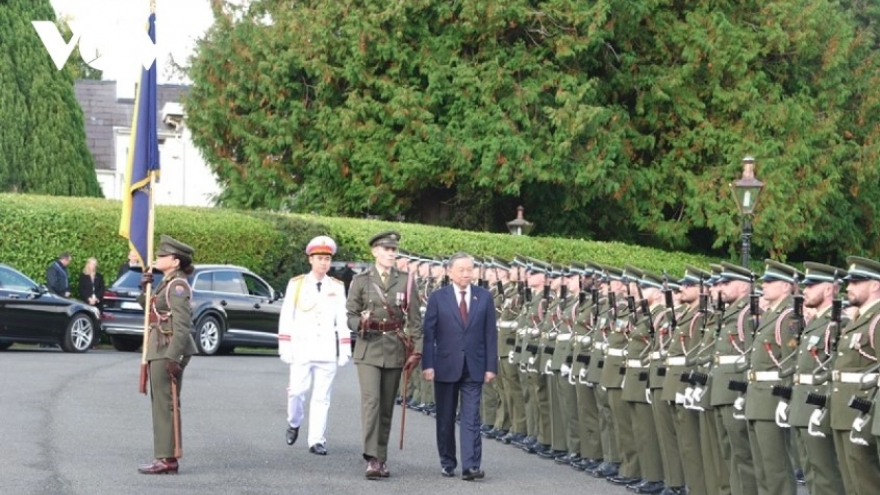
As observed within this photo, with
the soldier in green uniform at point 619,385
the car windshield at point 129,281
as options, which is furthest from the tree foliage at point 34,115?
the soldier in green uniform at point 619,385

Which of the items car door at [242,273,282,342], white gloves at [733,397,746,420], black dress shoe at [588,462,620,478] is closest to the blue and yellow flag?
black dress shoe at [588,462,620,478]

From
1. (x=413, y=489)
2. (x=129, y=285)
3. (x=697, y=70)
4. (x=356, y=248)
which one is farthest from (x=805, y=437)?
(x=697, y=70)

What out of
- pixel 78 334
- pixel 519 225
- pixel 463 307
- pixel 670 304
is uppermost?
pixel 519 225

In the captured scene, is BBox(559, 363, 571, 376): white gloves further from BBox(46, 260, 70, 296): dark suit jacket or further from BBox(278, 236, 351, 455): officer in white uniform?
BBox(46, 260, 70, 296): dark suit jacket

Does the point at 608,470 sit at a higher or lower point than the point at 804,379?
lower

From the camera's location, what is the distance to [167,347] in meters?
14.0

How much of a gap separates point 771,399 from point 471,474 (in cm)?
344

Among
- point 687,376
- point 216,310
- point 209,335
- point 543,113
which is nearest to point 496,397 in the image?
point 687,376

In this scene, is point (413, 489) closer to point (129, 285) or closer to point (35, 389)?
point (35, 389)

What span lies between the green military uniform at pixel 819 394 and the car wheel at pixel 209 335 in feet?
67.5

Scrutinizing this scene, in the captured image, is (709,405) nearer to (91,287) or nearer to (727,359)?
(727,359)

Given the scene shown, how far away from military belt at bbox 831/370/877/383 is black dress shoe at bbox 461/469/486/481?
4310 mm

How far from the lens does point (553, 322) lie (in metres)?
16.5

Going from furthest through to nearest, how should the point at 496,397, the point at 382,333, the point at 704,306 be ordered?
1. the point at 496,397
2. the point at 382,333
3. the point at 704,306
